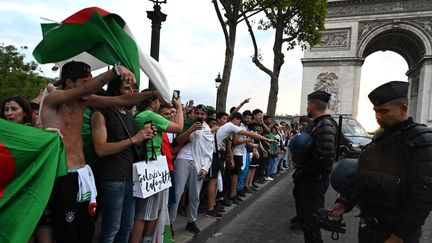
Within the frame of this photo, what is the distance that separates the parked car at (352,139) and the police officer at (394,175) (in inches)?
395

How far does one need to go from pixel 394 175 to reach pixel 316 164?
1.79m

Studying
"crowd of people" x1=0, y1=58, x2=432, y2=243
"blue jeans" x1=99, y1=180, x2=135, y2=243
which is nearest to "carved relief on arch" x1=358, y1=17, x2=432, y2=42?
"crowd of people" x1=0, y1=58, x2=432, y2=243

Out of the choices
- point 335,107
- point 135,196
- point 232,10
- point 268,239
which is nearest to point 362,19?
point 335,107

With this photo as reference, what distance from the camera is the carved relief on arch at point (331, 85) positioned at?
1152 inches

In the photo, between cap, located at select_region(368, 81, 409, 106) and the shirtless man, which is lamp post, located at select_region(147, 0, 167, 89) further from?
cap, located at select_region(368, 81, 409, 106)

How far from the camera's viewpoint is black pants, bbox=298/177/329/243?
3998mm

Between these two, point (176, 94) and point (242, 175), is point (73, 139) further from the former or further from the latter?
point (242, 175)

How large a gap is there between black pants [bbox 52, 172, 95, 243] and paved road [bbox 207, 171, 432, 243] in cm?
274

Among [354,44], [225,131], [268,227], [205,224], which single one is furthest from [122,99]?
[354,44]

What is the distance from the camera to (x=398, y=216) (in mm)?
2330

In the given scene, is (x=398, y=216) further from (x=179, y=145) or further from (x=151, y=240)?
(x=179, y=145)

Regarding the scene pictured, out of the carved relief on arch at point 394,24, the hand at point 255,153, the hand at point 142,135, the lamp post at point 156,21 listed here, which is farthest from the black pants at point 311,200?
the carved relief on arch at point 394,24

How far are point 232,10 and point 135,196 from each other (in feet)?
29.0

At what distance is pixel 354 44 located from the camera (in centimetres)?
2942
